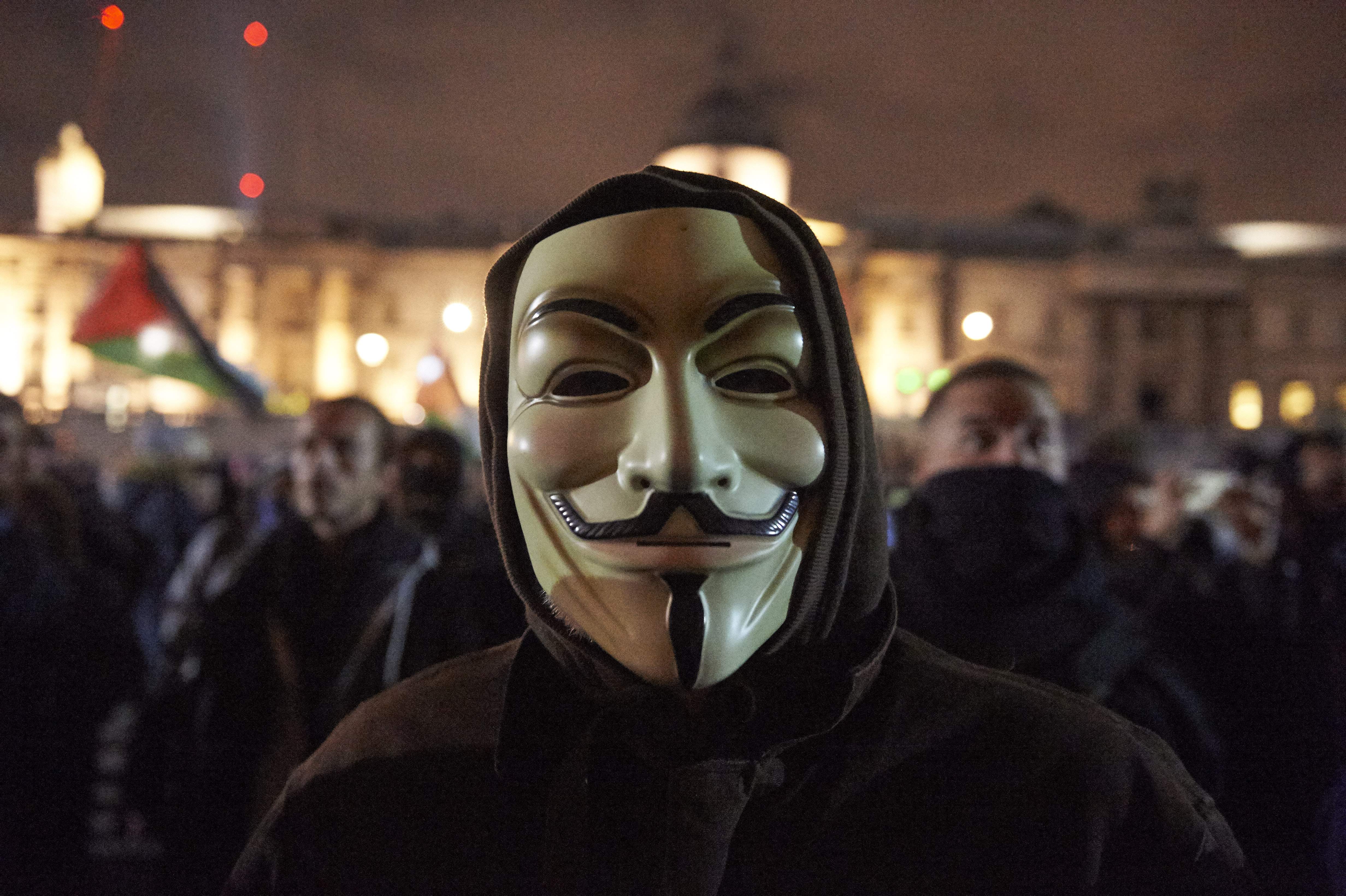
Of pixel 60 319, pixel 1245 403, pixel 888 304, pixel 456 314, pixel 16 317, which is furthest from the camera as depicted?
pixel 60 319

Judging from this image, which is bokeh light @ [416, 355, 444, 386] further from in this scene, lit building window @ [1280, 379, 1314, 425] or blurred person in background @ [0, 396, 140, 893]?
lit building window @ [1280, 379, 1314, 425]

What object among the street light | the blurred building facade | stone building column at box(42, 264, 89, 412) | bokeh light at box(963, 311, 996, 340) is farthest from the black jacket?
stone building column at box(42, 264, 89, 412)

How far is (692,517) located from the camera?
1380 mm

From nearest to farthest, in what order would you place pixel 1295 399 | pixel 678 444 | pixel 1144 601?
pixel 678 444
pixel 1144 601
pixel 1295 399

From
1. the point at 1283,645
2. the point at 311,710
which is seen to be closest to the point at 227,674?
the point at 311,710

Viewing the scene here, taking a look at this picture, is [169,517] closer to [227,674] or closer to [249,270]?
[227,674]

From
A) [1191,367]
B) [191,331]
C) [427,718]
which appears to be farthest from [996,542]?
[1191,367]

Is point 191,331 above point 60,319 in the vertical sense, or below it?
below

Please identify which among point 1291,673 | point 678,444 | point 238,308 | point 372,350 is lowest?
point 1291,673

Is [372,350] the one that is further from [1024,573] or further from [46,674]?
[1024,573]

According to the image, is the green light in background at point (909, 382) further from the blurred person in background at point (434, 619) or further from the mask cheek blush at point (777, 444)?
the mask cheek blush at point (777, 444)

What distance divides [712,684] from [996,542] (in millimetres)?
1467

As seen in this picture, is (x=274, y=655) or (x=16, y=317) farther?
(x=16, y=317)

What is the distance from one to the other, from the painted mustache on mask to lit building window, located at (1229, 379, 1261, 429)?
167ft
